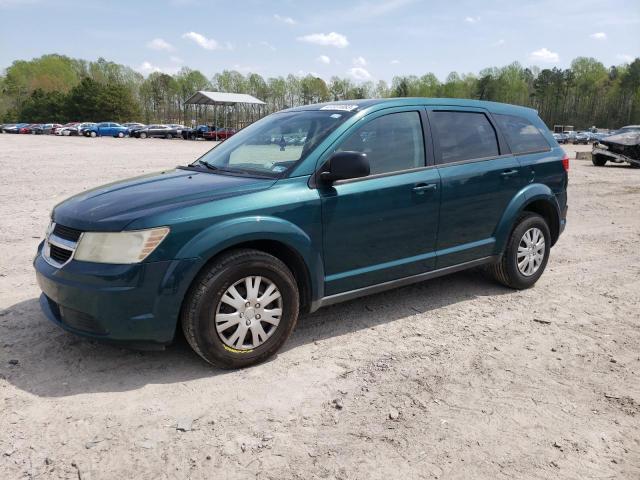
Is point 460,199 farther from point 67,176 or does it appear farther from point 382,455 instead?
point 67,176

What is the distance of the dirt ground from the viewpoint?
8.66ft

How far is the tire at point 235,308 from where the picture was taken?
331cm

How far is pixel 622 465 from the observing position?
104 inches

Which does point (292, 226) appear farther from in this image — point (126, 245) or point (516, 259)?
point (516, 259)

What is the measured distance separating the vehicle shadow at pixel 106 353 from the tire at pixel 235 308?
0.21 meters

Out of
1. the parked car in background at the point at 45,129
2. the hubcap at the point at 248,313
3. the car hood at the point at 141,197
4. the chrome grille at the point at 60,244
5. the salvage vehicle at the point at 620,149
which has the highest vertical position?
the parked car in background at the point at 45,129

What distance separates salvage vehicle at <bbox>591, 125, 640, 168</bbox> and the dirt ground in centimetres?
1790

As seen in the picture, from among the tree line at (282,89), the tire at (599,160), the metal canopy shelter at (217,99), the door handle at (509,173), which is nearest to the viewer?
the door handle at (509,173)

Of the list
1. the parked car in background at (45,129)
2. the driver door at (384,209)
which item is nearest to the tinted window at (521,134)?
the driver door at (384,209)

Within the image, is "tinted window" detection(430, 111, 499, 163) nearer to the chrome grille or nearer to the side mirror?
the side mirror

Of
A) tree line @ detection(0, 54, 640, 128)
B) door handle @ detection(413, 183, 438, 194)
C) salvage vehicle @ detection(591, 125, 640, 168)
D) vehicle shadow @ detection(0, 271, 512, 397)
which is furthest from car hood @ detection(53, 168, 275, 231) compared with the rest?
tree line @ detection(0, 54, 640, 128)


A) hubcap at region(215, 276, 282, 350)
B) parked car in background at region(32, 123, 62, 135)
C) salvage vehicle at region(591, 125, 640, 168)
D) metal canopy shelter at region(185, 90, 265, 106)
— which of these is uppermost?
metal canopy shelter at region(185, 90, 265, 106)

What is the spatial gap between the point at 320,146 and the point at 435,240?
1.33 meters

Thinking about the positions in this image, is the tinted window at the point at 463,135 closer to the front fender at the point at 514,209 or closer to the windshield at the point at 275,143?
the front fender at the point at 514,209
